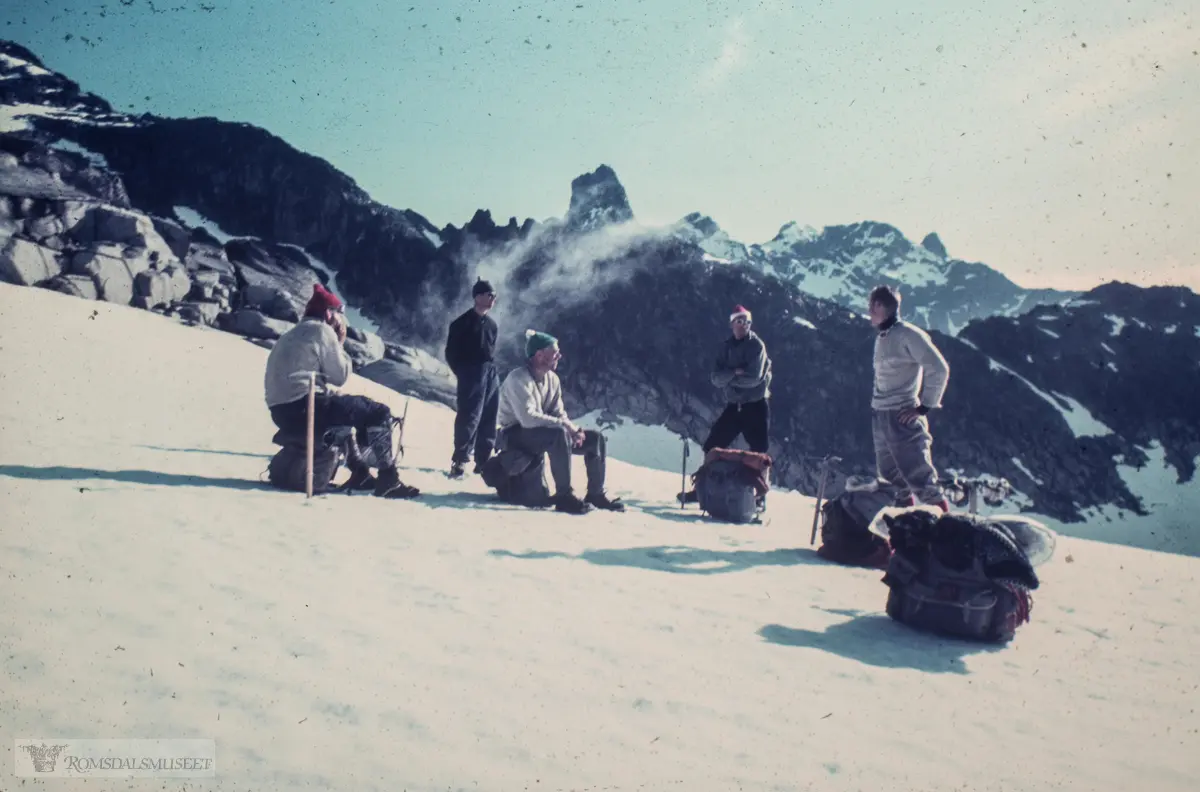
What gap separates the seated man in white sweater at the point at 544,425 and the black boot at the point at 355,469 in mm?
1617

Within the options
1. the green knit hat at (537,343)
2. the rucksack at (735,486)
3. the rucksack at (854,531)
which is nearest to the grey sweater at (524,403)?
the green knit hat at (537,343)

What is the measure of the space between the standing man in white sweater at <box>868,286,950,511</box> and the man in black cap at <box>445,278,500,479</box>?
516 cm

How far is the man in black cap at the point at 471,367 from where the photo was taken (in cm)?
934

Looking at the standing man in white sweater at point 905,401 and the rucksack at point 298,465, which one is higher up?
the standing man in white sweater at point 905,401

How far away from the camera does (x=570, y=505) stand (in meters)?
7.56

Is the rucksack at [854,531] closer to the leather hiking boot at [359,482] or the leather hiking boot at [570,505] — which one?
the leather hiking boot at [570,505]

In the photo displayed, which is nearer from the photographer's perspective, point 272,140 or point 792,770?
point 792,770

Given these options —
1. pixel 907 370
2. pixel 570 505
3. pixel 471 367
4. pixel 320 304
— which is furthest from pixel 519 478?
pixel 907 370

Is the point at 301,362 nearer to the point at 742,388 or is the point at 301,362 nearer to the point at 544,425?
the point at 544,425

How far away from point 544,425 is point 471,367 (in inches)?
102

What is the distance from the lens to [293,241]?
379ft

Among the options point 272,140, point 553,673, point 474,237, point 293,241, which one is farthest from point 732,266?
point 553,673

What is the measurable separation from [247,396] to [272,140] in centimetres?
12637

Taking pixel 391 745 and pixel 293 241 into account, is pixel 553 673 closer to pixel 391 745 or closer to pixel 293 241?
pixel 391 745
